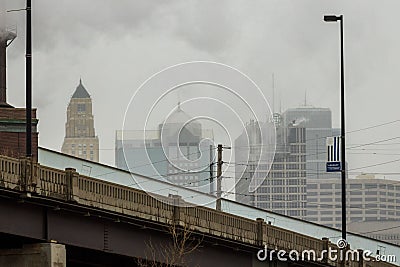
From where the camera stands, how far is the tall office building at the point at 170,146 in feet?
135

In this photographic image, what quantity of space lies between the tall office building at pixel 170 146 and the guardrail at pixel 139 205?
119 centimetres

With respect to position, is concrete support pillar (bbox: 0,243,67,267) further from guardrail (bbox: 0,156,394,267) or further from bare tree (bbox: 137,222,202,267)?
bare tree (bbox: 137,222,202,267)

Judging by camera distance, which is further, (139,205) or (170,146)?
(139,205)

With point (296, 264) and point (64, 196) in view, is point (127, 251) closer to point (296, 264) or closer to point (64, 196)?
point (64, 196)

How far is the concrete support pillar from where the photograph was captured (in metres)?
42.2

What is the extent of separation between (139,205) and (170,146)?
359cm

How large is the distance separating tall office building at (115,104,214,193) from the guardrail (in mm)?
1188

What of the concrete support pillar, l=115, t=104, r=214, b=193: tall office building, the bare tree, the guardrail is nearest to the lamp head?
l=115, t=104, r=214, b=193: tall office building

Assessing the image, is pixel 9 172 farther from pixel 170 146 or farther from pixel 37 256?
pixel 170 146

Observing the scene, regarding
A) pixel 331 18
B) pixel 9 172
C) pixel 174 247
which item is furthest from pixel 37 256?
pixel 331 18

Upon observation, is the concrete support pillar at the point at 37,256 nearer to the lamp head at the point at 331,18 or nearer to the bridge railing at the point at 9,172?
the bridge railing at the point at 9,172

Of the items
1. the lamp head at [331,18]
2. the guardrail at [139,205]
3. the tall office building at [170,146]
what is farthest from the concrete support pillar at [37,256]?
the lamp head at [331,18]

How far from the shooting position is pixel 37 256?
42.6 metres

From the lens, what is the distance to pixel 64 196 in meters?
43.2
